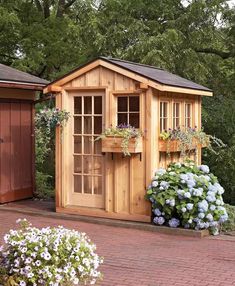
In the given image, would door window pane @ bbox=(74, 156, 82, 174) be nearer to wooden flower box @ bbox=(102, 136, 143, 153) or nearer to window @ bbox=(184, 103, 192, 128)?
wooden flower box @ bbox=(102, 136, 143, 153)

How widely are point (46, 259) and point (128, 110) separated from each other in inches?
209

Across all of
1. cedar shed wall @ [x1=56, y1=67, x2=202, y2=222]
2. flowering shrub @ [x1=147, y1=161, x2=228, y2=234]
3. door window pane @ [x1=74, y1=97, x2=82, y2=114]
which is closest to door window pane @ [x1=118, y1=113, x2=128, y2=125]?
cedar shed wall @ [x1=56, y1=67, x2=202, y2=222]

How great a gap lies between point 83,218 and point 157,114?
2225 mm

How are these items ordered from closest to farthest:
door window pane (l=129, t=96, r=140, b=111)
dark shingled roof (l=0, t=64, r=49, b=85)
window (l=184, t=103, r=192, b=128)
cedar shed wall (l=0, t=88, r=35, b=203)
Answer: door window pane (l=129, t=96, r=140, b=111) → window (l=184, t=103, r=192, b=128) → dark shingled roof (l=0, t=64, r=49, b=85) → cedar shed wall (l=0, t=88, r=35, b=203)

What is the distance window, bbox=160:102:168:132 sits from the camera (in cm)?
994

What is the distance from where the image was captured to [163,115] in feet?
32.9

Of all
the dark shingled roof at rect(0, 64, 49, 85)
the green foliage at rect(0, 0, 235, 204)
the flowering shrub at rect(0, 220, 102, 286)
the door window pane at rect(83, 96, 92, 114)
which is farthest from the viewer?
the green foliage at rect(0, 0, 235, 204)

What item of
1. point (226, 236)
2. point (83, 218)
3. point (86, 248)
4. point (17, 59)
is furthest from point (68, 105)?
point (17, 59)

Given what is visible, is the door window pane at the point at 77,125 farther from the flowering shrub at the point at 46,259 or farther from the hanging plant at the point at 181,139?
the flowering shrub at the point at 46,259

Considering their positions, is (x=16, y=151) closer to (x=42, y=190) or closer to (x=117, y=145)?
(x=42, y=190)

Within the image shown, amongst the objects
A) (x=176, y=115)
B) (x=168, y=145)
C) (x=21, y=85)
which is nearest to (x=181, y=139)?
(x=168, y=145)

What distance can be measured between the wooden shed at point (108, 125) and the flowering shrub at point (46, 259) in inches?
181

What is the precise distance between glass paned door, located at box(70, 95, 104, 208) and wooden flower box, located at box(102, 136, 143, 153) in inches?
19.1

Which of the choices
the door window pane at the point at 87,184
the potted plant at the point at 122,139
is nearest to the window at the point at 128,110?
the potted plant at the point at 122,139
